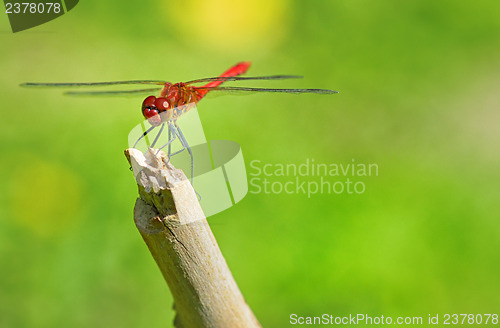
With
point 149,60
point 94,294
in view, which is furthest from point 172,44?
point 94,294

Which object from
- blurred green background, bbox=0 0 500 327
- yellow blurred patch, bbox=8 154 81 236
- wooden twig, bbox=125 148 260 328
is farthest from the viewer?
yellow blurred patch, bbox=8 154 81 236

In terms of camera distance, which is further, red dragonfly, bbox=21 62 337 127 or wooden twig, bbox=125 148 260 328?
red dragonfly, bbox=21 62 337 127

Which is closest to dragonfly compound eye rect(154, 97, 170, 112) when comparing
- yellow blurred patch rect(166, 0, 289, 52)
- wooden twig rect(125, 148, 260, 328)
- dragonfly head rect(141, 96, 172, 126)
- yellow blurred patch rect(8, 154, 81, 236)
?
dragonfly head rect(141, 96, 172, 126)

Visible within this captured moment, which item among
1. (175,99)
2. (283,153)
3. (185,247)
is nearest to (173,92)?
(175,99)

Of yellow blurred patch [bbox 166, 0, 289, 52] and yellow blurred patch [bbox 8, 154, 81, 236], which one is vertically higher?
yellow blurred patch [bbox 166, 0, 289, 52]

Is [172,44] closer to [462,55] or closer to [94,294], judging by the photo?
[94,294]

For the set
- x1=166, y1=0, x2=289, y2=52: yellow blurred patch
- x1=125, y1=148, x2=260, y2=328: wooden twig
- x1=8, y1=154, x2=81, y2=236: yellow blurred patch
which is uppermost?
x1=166, y1=0, x2=289, y2=52: yellow blurred patch

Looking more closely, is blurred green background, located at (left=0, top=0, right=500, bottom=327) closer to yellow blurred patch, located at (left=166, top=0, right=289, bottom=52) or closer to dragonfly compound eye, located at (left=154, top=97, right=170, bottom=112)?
yellow blurred patch, located at (left=166, top=0, right=289, bottom=52)
